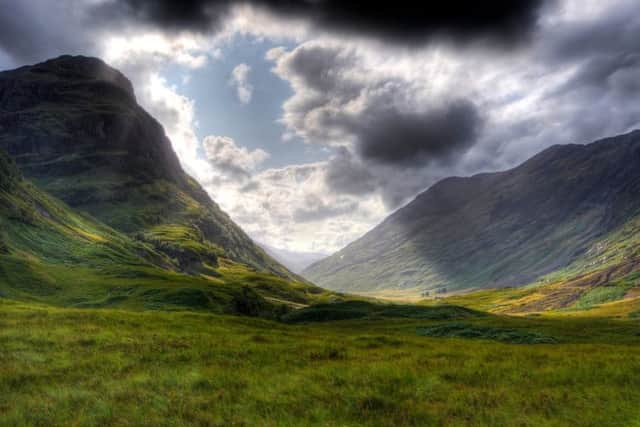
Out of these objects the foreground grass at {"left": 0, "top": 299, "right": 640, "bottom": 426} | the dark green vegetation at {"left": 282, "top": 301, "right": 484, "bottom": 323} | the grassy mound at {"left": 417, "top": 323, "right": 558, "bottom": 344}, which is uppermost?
the foreground grass at {"left": 0, "top": 299, "right": 640, "bottom": 426}

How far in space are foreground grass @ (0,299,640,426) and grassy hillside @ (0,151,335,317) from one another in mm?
38995

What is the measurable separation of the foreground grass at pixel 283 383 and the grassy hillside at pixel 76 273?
1535 inches

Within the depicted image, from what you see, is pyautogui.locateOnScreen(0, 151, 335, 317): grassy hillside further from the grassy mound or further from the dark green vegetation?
the grassy mound

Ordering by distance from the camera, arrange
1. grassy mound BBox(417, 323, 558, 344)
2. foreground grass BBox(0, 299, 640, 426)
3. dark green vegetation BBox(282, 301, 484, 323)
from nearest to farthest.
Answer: foreground grass BBox(0, 299, 640, 426), grassy mound BBox(417, 323, 558, 344), dark green vegetation BBox(282, 301, 484, 323)

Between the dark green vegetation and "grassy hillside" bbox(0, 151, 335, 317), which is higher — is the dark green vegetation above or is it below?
below

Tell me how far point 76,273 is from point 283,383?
266 feet

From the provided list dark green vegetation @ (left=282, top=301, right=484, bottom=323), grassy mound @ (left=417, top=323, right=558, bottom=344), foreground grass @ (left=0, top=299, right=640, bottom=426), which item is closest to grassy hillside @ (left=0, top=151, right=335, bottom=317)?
dark green vegetation @ (left=282, top=301, right=484, bottom=323)

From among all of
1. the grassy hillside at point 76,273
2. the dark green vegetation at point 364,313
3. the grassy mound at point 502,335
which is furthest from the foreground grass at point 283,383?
the dark green vegetation at point 364,313

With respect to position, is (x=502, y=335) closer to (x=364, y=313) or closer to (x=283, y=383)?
(x=283, y=383)

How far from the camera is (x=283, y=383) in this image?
13430mm

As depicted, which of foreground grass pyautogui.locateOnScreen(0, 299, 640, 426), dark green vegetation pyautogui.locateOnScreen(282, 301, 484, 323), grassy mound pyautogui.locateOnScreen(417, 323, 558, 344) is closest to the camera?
foreground grass pyautogui.locateOnScreen(0, 299, 640, 426)

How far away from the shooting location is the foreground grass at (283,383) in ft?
35.1

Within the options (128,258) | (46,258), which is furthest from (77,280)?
(128,258)

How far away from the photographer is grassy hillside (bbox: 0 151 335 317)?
57406 millimetres
